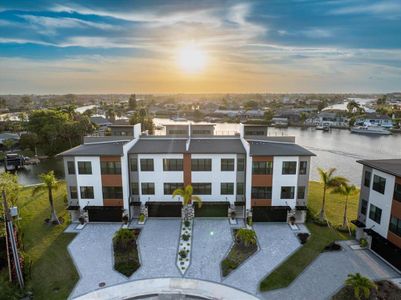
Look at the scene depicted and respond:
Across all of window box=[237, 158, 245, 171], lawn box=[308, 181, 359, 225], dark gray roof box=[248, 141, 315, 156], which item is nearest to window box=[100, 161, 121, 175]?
window box=[237, 158, 245, 171]

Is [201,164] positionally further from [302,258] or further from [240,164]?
[302,258]

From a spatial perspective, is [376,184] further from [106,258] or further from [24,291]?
[24,291]

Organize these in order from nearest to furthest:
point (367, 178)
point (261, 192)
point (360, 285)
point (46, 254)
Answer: point (360, 285) < point (46, 254) < point (367, 178) < point (261, 192)

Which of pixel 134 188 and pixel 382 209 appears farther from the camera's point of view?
pixel 134 188

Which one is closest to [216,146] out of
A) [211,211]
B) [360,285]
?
[211,211]

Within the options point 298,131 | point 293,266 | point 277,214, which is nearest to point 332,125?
point 298,131

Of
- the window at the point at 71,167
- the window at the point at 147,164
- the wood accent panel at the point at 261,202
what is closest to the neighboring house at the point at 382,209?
the wood accent panel at the point at 261,202
